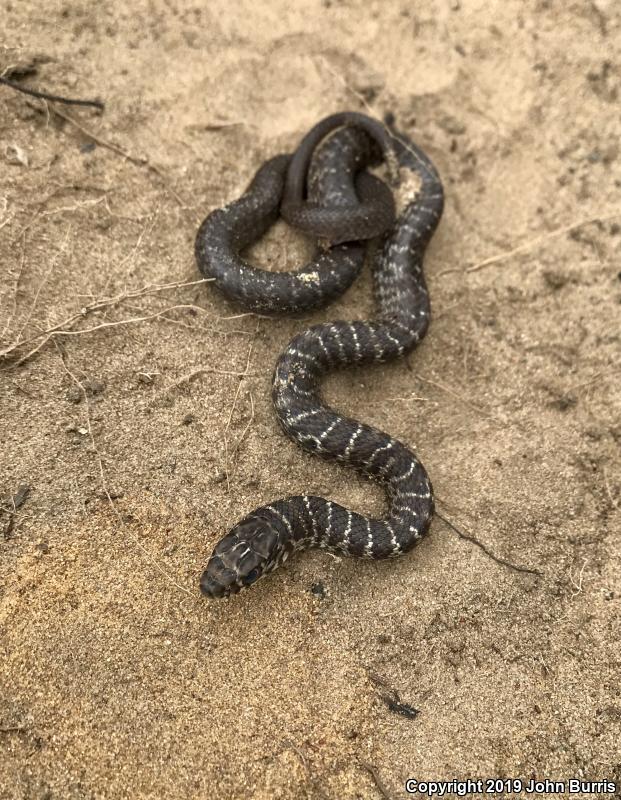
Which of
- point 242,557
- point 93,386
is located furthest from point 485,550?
point 93,386

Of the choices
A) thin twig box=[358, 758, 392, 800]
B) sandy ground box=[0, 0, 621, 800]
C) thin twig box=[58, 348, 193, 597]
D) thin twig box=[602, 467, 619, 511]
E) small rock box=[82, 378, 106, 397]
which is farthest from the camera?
thin twig box=[602, 467, 619, 511]

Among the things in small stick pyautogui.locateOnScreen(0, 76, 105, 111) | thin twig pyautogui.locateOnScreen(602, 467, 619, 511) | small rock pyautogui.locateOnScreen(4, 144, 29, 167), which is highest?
small stick pyautogui.locateOnScreen(0, 76, 105, 111)

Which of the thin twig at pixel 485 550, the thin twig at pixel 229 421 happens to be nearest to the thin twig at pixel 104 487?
the thin twig at pixel 229 421

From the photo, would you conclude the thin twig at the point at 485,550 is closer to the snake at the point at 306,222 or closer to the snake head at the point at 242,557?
the snake head at the point at 242,557

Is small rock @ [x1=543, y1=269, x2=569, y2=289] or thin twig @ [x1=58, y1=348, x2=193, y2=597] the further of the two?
small rock @ [x1=543, y1=269, x2=569, y2=289]

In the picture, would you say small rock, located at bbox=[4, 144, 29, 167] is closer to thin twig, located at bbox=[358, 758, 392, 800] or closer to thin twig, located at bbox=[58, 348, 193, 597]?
thin twig, located at bbox=[58, 348, 193, 597]

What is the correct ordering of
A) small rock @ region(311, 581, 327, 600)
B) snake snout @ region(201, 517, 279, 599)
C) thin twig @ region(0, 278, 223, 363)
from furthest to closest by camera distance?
1. thin twig @ region(0, 278, 223, 363)
2. small rock @ region(311, 581, 327, 600)
3. snake snout @ region(201, 517, 279, 599)

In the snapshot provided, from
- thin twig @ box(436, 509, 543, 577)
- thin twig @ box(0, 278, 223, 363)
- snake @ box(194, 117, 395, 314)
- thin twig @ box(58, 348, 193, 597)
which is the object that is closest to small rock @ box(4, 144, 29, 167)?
thin twig @ box(0, 278, 223, 363)
